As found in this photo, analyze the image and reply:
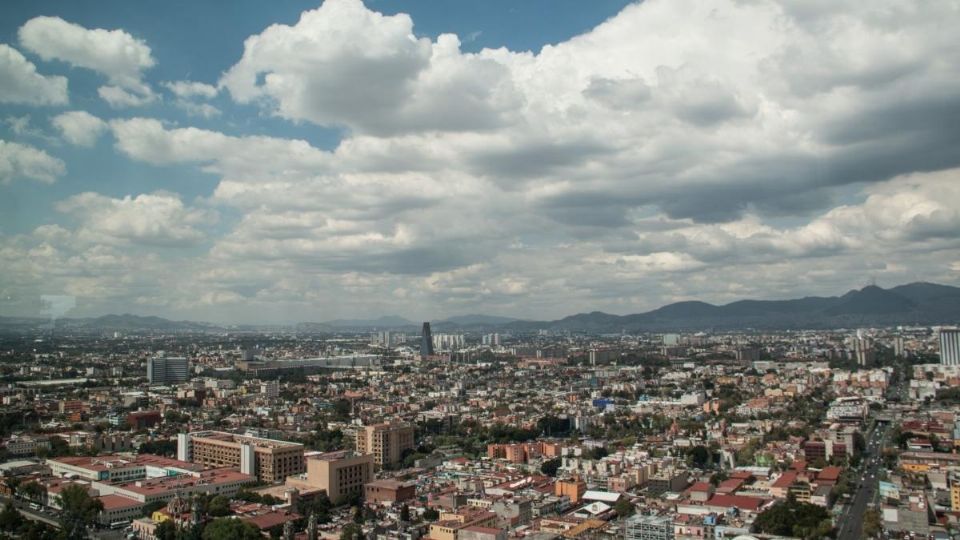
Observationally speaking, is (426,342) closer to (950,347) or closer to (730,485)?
(950,347)

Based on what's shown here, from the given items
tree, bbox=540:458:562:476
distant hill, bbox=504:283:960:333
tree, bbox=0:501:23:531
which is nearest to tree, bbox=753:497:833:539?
tree, bbox=540:458:562:476

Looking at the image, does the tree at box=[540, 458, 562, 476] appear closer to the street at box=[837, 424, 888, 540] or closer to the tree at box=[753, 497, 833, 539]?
the tree at box=[753, 497, 833, 539]

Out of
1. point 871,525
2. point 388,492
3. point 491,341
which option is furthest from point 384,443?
point 491,341

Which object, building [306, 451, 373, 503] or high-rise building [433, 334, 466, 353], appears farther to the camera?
high-rise building [433, 334, 466, 353]

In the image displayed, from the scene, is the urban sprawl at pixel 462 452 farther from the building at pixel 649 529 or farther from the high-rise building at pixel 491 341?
the high-rise building at pixel 491 341

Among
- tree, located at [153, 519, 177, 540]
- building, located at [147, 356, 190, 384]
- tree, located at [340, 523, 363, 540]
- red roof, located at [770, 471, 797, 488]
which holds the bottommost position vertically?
red roof, located at [770, 471, 797, 488]

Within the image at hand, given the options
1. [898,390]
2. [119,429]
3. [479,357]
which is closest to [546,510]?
[119,429]

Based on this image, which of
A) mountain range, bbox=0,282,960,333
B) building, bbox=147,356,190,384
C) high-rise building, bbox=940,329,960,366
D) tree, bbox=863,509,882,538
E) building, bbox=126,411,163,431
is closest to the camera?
tree, bbox=863,509,882,538
